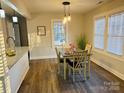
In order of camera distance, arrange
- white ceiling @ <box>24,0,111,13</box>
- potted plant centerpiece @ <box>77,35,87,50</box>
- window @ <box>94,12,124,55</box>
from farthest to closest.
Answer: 1. potted plant centerpiece @ <box>77,35,87,50</box>
2. white ceiling @ <box>24,0,111,13</box>
3. window @ <box>94,12,124,55</box>

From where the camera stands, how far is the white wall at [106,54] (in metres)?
3.46

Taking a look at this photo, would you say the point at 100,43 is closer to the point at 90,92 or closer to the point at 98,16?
the point at 98,16

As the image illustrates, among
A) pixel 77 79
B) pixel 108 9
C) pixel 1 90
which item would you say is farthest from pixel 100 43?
pixel 1 90

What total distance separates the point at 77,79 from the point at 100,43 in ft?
6.93

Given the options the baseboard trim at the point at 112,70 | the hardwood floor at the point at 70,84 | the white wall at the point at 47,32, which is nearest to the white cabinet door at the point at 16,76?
the hardwood floor at the point at 70,84

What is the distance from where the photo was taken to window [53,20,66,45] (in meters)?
6.18

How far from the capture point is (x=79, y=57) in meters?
3.25

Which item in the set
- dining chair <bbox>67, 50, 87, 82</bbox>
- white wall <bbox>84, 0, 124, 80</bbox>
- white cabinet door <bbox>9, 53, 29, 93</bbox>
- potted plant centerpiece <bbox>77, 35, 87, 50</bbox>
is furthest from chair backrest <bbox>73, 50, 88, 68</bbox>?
potted plant centerpiece <bbox>77, 35, 87, 50</bbox>

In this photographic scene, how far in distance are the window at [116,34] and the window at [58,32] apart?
280 centimetres

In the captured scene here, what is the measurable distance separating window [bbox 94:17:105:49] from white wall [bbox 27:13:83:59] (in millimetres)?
1488

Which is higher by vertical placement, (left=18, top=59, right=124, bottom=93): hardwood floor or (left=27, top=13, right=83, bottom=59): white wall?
(left=27, top=13, right=83, bottom=59): white wall

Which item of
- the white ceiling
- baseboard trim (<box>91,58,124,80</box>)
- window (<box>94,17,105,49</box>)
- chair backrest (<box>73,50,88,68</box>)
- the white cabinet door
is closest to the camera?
the white cabinet door

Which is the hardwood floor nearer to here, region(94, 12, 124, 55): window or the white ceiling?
region(94, 12, 124, 55): window

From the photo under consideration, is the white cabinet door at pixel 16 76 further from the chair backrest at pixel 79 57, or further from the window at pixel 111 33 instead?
the window at pixel 111 33
